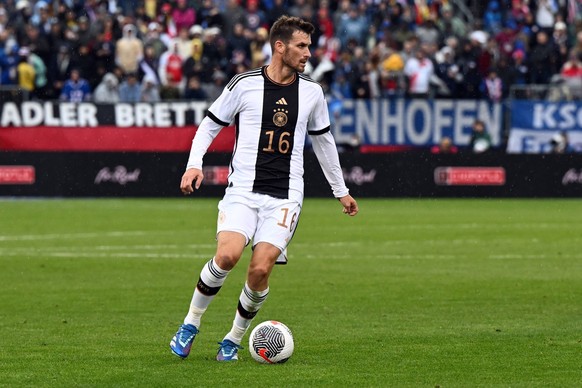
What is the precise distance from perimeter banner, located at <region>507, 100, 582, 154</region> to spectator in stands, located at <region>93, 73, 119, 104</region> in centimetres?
899

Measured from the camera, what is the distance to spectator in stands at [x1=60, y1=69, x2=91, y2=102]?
30.2 meters

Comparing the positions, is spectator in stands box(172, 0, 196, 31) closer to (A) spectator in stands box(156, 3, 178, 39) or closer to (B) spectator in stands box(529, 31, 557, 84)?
(A) spectator in stands box(156, 3, 178, 39)

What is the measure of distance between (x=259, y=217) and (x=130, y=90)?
70.3 feet

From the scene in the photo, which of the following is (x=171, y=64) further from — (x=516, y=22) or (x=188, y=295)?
(x=188, y=295)

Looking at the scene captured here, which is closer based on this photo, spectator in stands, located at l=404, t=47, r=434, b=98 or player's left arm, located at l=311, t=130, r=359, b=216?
player's left arm, located at l=311, t=130, r=359, b=216

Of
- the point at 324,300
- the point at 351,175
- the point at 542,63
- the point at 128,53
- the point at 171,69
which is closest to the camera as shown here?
the point at 324,300

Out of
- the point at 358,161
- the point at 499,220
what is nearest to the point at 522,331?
the point at 499,220

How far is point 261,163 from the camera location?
9.20m

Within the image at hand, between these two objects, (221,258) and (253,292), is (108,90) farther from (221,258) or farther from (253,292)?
(221,258)

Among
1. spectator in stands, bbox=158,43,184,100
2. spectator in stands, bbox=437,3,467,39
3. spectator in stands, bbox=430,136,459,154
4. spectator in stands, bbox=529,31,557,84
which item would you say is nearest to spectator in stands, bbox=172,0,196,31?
spectator in stands, bbox=158,43,184,100

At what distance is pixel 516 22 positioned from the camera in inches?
1310

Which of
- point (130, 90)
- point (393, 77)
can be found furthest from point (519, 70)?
point (130, 90)

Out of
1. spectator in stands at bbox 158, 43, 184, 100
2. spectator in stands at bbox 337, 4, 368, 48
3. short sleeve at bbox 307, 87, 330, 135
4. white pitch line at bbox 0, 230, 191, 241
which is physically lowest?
white pitch line at bbox 0, 230, 191, 241

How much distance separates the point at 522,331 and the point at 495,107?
1949 centimetres
